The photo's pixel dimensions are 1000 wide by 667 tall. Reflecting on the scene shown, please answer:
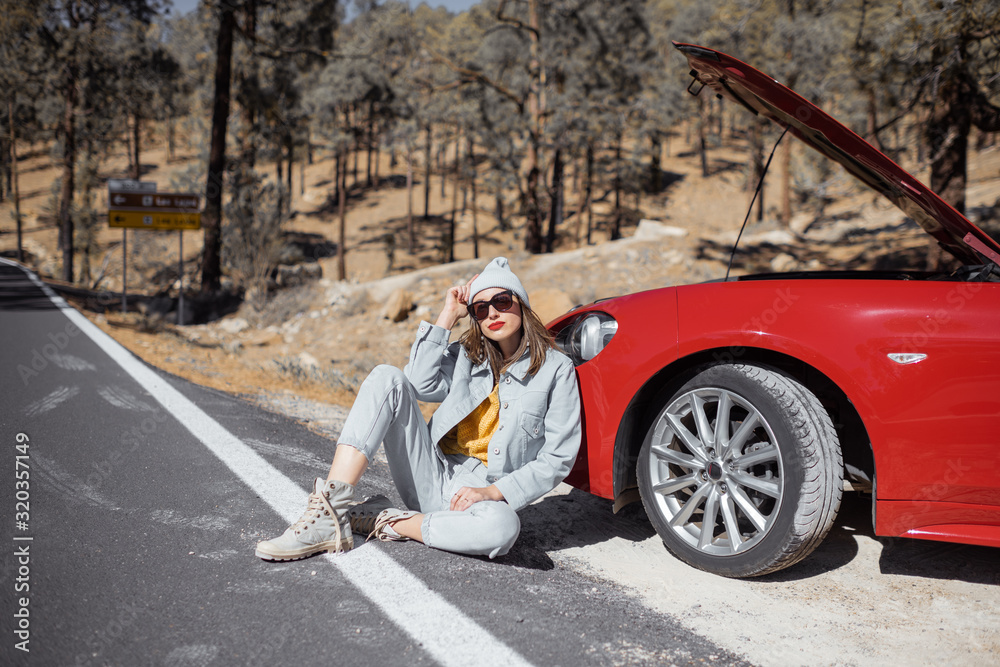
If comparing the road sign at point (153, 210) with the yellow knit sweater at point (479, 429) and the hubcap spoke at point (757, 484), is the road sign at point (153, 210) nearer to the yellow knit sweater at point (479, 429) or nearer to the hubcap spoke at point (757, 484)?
the yellow knit sweater at point (479, 429)

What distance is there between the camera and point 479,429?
2896 mm

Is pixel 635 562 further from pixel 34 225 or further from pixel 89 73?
pixel 34 225

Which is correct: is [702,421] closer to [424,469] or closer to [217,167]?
[424,469]

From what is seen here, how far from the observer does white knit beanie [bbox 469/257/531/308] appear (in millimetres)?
2748

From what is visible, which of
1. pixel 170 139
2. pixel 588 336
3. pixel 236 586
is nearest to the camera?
pixel 236 586

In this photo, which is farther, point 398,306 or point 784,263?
point 784,263

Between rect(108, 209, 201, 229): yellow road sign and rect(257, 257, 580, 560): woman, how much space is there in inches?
458

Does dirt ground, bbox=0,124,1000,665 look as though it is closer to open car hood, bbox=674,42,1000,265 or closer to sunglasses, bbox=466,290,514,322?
sunglasses, bbox=466,290,514,322

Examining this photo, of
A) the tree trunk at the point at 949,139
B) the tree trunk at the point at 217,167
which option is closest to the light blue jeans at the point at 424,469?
the tree trunk at the point at 949,139

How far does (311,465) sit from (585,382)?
1609 mm

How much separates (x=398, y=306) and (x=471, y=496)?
8.62 meters

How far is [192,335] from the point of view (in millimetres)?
12156

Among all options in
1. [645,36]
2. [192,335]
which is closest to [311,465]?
[192,335]

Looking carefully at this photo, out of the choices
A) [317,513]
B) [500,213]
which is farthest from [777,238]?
[500,213]
